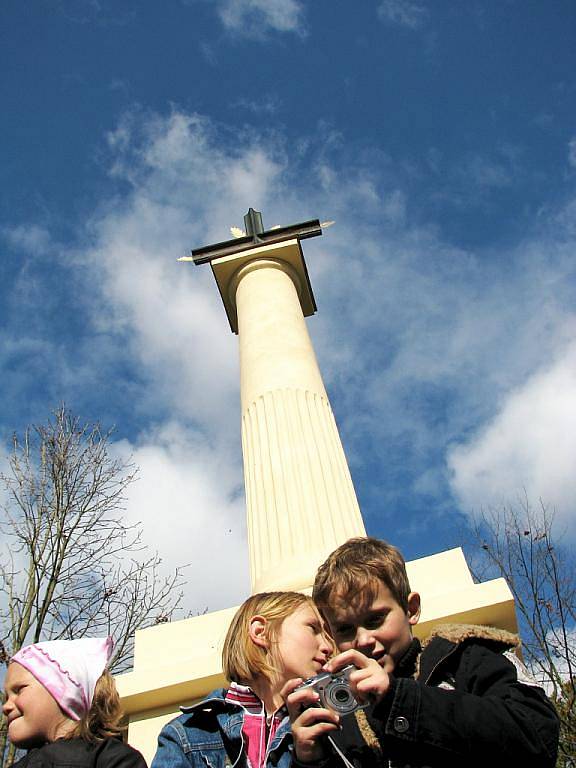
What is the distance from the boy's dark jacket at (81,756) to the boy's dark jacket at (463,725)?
126cm

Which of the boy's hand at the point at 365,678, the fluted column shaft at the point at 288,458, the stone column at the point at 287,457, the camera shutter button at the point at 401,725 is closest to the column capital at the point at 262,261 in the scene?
the stone column at the point at 287,457

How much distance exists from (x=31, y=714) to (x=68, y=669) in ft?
0.93

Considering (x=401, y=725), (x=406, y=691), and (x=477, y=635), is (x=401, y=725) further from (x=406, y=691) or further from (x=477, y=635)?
(x=477, y=635)

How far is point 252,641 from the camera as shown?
3375 mm

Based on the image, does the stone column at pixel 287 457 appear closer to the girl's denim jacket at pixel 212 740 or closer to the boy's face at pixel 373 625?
the girl's denim jacket at pixel 212 740

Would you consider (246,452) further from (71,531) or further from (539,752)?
(539,752)

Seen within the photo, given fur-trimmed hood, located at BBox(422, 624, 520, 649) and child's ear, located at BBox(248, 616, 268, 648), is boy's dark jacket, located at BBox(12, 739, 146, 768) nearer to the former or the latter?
child's ear, located at BBox(248, 616, 268, 648)

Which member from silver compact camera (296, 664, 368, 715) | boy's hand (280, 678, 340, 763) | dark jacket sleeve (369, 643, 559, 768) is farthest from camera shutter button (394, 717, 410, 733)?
boy's hand (280, 678, 340, 763)

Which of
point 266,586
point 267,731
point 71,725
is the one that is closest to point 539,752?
point 267,731

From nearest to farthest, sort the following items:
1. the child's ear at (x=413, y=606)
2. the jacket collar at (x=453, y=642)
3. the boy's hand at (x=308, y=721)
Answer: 1. the boy's hand at (x=308, y=721)
2. the jacket collar at (x=453, y=642)
3. the child's ear at (x=413, y=606)

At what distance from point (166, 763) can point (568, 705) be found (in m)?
10.9

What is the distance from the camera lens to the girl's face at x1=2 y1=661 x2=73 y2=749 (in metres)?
3.59

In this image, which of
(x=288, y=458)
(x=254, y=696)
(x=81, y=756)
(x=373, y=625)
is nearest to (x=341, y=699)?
(x=373, y=625)

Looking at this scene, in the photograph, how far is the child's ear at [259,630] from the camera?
336cm
